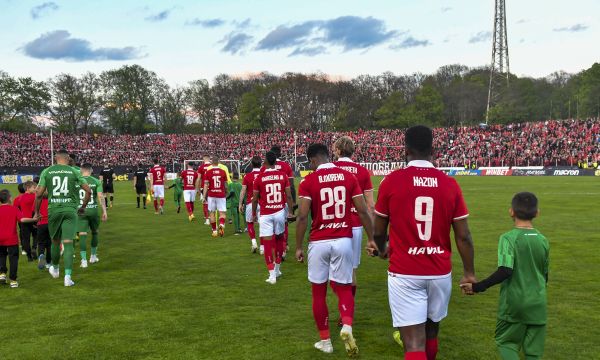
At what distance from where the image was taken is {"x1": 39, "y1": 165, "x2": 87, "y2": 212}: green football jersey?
950 centimetres

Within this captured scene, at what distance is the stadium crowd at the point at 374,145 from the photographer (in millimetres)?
54969

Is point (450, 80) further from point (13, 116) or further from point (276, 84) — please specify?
point (13, 116)

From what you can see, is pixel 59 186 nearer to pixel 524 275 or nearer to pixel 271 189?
pixel 271 189

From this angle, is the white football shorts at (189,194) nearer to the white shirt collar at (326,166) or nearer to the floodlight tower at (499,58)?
the white shirt collar at (326,166)

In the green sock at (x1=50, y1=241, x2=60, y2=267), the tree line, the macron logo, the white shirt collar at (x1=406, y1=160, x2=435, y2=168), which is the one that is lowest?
the green sock at (x1=50, y1=241, x2=60, y2=267)

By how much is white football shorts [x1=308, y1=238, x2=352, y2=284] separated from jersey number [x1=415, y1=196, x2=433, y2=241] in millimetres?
1970

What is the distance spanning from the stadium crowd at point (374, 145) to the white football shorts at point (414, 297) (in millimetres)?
54028

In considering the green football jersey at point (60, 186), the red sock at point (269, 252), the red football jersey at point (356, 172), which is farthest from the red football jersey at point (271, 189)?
the green football jersey at point (60, 186)

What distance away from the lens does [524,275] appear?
14.1ft

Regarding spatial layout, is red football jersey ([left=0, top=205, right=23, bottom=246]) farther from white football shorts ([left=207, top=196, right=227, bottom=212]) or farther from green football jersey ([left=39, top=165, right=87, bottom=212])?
white football shorts ([left=207, top=196, right=227, bottom=212])

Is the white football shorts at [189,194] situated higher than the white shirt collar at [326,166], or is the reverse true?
the white shirt collar at [326,166]

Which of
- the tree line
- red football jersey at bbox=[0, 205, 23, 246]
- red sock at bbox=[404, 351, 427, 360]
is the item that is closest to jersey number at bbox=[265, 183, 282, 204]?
red football jersey at bbox=[0, 205, 23, 246]

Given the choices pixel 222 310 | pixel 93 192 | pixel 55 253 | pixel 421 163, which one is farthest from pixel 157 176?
pixel 421 163

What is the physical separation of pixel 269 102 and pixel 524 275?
9804cm
